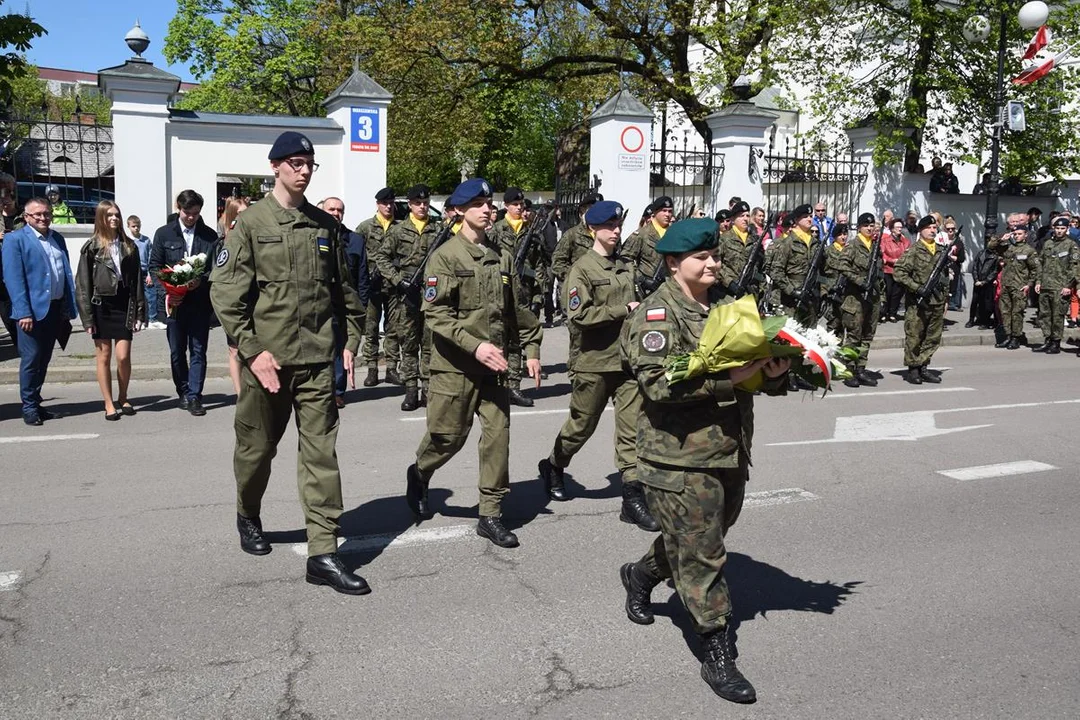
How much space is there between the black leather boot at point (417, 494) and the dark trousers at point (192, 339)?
4.03 metres

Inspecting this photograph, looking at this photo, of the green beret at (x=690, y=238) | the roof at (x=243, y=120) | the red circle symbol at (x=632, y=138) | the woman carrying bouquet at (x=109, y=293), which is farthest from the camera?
the red circle symbol at (x=632, y=138)

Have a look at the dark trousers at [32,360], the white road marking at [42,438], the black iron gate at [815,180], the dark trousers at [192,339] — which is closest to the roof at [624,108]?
the black iron gate at [815,180]

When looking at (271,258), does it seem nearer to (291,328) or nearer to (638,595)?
(291,328)

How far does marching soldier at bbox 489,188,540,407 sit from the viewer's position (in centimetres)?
1023

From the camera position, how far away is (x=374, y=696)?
12.8ft

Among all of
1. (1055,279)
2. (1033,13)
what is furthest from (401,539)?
(1033,13)

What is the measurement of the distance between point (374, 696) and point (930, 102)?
2206 centimetres

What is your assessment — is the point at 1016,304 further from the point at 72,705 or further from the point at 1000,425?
the point at 72,705

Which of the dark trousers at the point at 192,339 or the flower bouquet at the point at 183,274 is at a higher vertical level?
the flower bouquet at the point at 183,274

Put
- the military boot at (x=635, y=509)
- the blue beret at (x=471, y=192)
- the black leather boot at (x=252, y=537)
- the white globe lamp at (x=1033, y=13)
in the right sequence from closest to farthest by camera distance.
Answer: the black leather boot at (x=252, y=537), the blue beret at (x=471, y=192), the military boot at (x=635, y=509), the white globe lamp at (x=1033, y=13)

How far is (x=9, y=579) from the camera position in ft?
16.6

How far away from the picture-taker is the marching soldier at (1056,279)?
14.7m

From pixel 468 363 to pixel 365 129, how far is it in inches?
458

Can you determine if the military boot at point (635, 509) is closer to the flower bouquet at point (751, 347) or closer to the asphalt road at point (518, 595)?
the asphalt road at point (518, 595)
